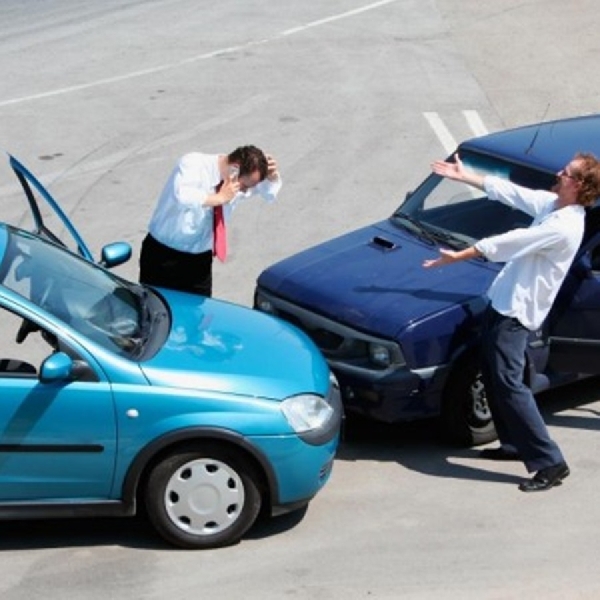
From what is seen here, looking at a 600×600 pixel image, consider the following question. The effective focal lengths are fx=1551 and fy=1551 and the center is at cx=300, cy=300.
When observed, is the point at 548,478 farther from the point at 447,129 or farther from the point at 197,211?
the point at 447,129

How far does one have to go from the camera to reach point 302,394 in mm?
7711

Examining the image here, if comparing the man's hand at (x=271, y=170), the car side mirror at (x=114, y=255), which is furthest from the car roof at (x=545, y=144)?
the car side mirror at (x=114, y=255)

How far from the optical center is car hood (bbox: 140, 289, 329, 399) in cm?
752

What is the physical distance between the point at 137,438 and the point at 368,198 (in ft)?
22.2

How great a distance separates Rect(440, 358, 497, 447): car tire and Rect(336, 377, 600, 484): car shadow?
10cm

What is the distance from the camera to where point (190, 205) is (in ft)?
30.3

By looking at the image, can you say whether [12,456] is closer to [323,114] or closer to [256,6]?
[323,114]

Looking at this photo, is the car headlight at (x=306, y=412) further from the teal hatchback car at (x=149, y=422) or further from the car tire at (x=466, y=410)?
the car tire at (x=466, y=410)

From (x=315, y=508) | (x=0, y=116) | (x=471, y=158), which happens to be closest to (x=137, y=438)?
(x=315, y=508)

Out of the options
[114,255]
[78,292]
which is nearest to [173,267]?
[114,255]

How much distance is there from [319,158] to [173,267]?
573 cm

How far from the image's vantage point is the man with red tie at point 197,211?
9.21 m

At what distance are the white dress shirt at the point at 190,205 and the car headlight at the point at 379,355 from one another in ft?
4.31

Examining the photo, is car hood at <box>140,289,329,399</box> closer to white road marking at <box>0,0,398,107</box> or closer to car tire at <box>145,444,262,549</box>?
car tire at <box>145,444,262,549</box>
